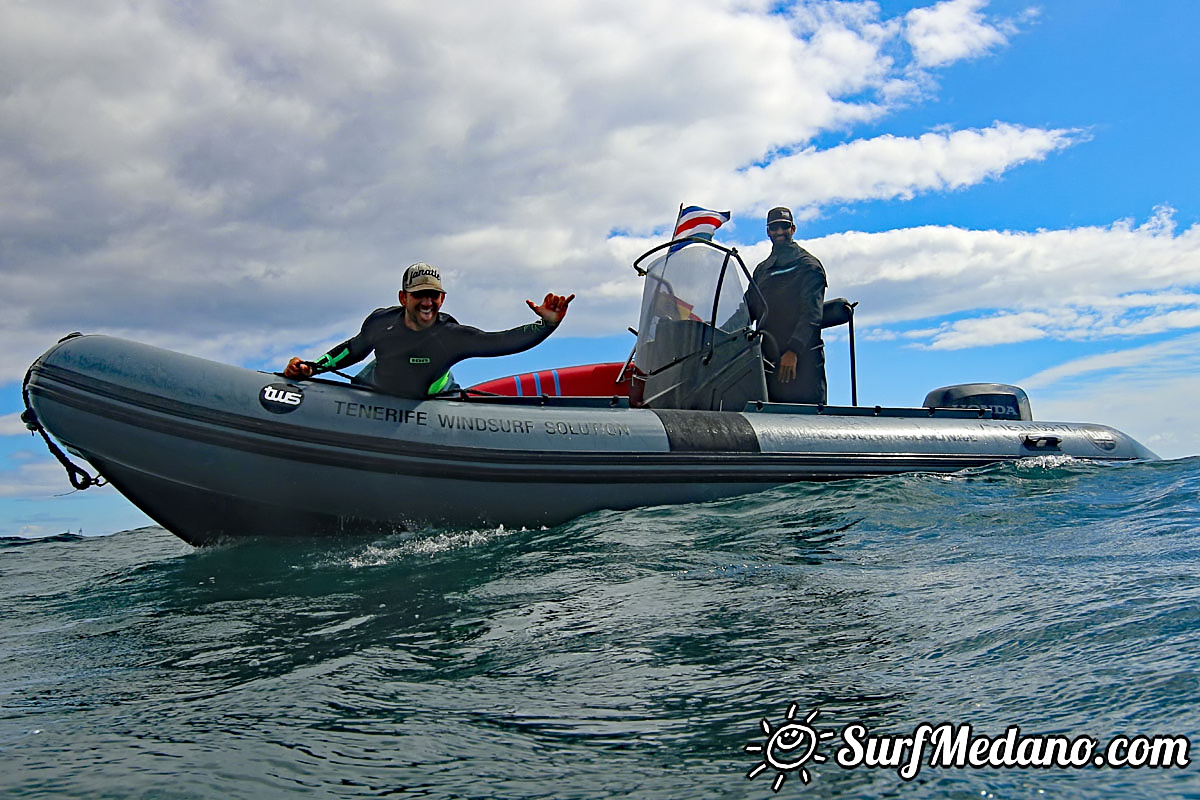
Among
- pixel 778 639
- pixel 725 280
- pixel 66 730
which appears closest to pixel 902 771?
pixel 778 639

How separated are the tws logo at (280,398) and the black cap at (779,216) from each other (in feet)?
13.9

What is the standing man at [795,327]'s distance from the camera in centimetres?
727

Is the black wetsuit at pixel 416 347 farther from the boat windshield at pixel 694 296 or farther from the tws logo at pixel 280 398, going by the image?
the boat windshield at pixel 694 296

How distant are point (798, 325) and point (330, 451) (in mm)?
4005

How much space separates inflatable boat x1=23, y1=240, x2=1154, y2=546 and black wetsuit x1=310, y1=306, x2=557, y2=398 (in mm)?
142

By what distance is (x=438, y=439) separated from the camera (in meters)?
5.24

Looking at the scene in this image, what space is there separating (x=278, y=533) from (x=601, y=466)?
1962 millimetres

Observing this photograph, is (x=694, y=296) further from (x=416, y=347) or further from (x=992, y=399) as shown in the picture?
(x=992, y=399)

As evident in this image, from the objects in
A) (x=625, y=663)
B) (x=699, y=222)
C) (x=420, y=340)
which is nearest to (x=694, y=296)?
(x=699, y=222)

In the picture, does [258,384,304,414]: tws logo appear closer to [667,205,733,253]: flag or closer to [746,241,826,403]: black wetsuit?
[667,205,733,253]: flag

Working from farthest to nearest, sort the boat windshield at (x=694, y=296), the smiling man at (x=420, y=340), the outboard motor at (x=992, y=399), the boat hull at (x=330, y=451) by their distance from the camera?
the outboard motor at (x=992, y=399) → the boat windshield at (x=694, y=296) → the smiling man at (x=420, y=340) → the boat hull at (x=330, y=451)

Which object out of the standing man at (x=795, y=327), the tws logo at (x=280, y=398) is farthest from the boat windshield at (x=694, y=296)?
the tws logo at (x=280, y=398)

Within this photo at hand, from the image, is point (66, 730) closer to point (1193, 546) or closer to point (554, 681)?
point (554, 681)

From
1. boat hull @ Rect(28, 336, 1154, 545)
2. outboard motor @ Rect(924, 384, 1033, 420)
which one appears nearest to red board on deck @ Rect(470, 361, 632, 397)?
boat hull @ Rect(28, 336, 1154, 545)
